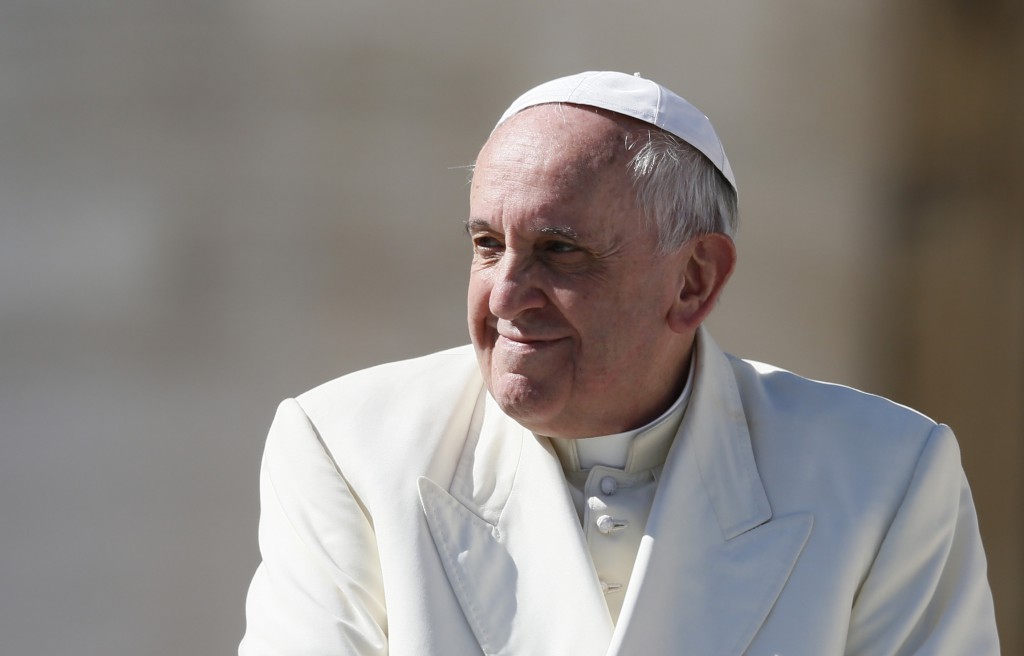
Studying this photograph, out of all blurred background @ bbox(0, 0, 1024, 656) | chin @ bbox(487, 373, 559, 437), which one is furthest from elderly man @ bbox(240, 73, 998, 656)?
blurred background @ bbox(0, 0, 1024, 656)

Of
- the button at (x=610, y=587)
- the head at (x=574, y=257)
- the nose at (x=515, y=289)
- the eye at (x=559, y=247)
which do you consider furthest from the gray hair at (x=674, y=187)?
the button at (x=610, y=587)

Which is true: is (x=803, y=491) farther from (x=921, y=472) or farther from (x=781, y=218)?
(x=781, y=218)

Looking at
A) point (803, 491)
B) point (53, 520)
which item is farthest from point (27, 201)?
point (803, 491)

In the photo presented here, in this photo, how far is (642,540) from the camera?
2.39 meters

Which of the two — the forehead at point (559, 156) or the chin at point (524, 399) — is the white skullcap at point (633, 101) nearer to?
the forehead at point (559, 156)

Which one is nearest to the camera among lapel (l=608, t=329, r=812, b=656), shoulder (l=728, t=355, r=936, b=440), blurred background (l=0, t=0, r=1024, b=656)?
lapel (l=608, t=329, r=812, b=656)

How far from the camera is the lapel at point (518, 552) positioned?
231 centimetres

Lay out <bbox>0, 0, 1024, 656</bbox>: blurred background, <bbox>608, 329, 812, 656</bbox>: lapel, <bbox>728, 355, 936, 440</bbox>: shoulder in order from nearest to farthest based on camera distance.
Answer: <bbox>608, 329, 812, 656</bbox>: lapel < <bbox>728, 355, 936, 440</bbox>: shoulder < <bbox>0, 0, 1024, 656</bbox>: blurred background

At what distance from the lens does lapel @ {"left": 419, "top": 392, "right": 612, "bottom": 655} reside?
2307 millimetres

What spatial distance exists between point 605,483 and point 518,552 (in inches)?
9.7

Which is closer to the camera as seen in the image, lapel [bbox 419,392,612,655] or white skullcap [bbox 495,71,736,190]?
lapel [bbox 419,392,612,655]

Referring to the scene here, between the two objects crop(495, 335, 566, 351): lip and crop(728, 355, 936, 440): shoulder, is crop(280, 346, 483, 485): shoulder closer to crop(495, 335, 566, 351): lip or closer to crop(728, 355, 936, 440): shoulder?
crop(495, 335, 566, 351): lip

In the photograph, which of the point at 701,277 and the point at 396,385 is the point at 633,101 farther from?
the point at 396,385

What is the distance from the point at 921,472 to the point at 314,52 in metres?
2.30
